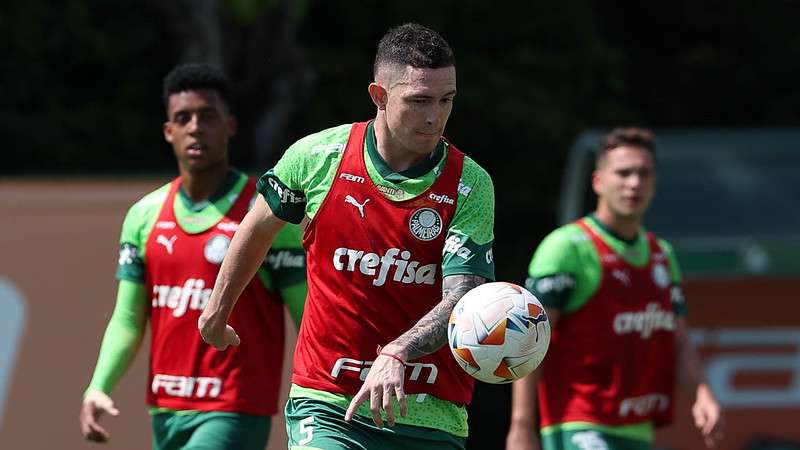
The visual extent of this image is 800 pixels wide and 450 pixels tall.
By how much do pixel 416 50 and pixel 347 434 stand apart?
1244 mm

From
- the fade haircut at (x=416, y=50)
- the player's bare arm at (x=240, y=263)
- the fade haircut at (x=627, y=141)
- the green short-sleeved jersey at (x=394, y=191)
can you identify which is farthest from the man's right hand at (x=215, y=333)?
the fade haircut at (x=627, y=141)

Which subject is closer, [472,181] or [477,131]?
[472,181]

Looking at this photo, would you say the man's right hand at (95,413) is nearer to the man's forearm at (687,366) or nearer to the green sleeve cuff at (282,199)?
the green sleeve cuff at (282,199)

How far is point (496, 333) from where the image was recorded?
185 inches

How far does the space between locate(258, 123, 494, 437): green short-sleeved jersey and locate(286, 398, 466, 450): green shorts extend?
24 mm

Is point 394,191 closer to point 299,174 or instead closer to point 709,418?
point 299,174

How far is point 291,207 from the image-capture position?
5.05 metres

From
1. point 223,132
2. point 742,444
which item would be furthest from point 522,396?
point 742,444

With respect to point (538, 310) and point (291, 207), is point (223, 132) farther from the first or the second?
point (538, 310)

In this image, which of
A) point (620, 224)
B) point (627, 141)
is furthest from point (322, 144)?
point (627, 141)

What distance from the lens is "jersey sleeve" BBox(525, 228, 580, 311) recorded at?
22.5 ft

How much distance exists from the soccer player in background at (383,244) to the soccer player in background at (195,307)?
1136 millimetres

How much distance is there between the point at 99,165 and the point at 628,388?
8.62 m

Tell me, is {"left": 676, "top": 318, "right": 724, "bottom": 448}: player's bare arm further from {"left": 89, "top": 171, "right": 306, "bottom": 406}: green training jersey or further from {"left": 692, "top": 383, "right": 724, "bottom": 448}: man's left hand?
{"left": 89, "top": 171, "right": 306, "bottom": 406}: green training jersey
